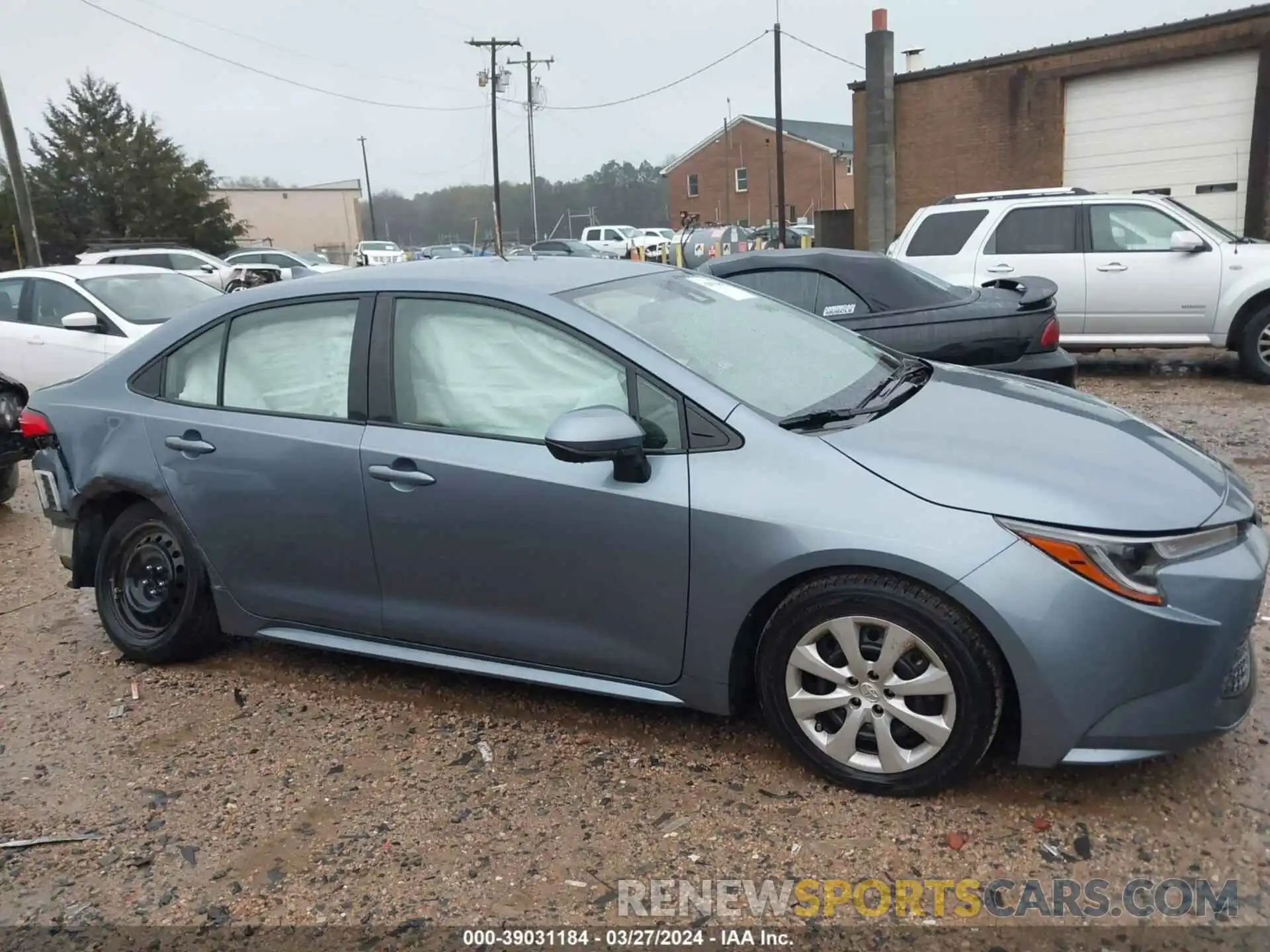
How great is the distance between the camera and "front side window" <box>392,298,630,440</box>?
3326mm

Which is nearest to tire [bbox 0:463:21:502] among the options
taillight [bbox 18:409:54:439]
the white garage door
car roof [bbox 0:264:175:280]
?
car roof [bbox 0:264:175:280]

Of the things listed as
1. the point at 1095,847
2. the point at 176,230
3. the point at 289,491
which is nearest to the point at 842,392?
the point at 1095,847

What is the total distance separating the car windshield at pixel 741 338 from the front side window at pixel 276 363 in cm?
92

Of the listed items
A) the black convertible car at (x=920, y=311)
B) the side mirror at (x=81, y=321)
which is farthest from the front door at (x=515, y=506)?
the side mirror at (x=81, y=321)

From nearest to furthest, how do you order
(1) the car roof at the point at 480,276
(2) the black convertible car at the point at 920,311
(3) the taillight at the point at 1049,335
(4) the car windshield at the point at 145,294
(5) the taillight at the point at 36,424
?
(1) the car roof at the point at 480,276, (5) the taillight at the point at 36,424, (2) the black convertible car at the point at 920,311, (3) the taillight at the point at 1049,335, (4) the car windshield at the point at 145,294

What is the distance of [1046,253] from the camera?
9820mm

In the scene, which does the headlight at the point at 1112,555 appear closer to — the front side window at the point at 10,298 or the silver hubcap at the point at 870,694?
the silver hubcap at the point at 870,694

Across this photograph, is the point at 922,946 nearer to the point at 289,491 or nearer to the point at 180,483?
the point at 289,491

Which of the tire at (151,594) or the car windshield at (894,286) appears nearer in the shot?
the tire at (151,594)

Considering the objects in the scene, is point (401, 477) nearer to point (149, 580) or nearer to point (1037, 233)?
point (149, 580)

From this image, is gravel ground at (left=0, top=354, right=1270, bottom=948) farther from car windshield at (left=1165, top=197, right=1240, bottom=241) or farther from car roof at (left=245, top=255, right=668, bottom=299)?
car windshield at (left=1165, top=197, right=1240, bottom=241)

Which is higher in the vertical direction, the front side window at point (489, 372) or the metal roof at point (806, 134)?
the metal roof at point (806, 134)

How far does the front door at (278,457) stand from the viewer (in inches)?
143

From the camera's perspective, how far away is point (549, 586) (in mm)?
3299
